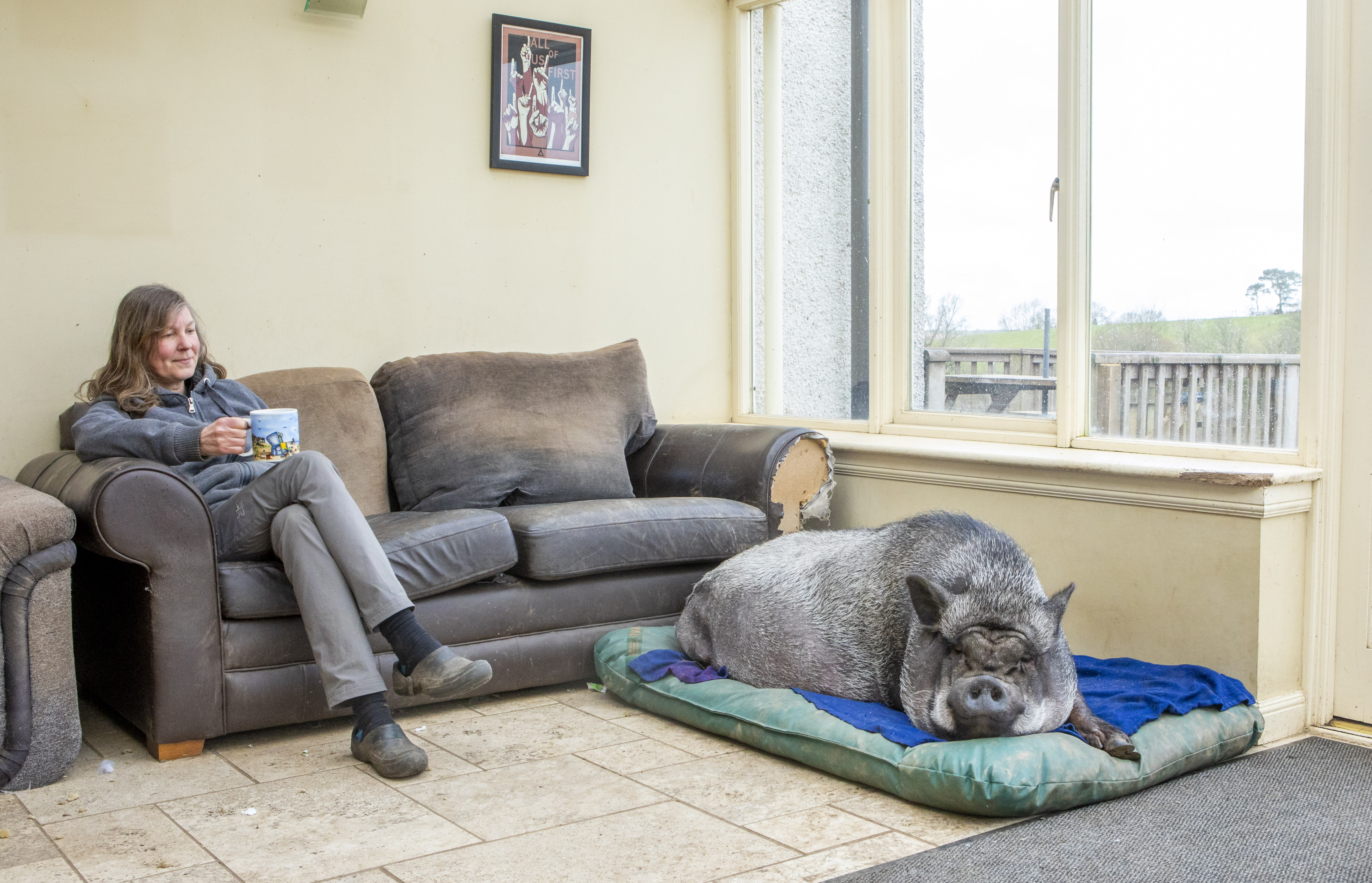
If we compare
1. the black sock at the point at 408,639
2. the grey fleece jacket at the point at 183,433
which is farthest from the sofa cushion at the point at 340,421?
the black sock at the point at 408,639

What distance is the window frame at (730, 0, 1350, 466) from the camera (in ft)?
9.54

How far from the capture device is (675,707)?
3.05 m

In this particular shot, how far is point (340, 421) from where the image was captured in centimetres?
366

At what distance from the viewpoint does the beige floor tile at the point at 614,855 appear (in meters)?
2.11

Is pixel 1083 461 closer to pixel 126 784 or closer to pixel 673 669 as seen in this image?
pixel 673 669

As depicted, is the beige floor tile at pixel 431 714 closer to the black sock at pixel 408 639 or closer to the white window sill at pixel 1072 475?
the black sock at pixel 408 639

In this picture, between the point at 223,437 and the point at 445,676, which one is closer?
the point at 445,676

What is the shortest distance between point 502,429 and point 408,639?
3.68ft

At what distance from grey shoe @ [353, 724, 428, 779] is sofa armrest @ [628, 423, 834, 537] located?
4.74 feet

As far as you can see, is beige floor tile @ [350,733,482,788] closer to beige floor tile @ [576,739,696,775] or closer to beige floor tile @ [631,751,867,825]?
beige floor tile @ [576,739,696,775]

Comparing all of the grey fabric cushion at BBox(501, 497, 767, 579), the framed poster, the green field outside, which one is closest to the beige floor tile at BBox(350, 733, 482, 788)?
the grey fabric cushion at BBox(501, 497, 767, 579)

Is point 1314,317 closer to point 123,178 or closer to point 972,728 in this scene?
point 972,728

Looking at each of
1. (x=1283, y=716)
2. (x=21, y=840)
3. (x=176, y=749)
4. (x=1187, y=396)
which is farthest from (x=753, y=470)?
(x=21, y=840)

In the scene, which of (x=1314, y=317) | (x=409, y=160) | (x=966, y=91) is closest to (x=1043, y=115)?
(x=966, y=91)
